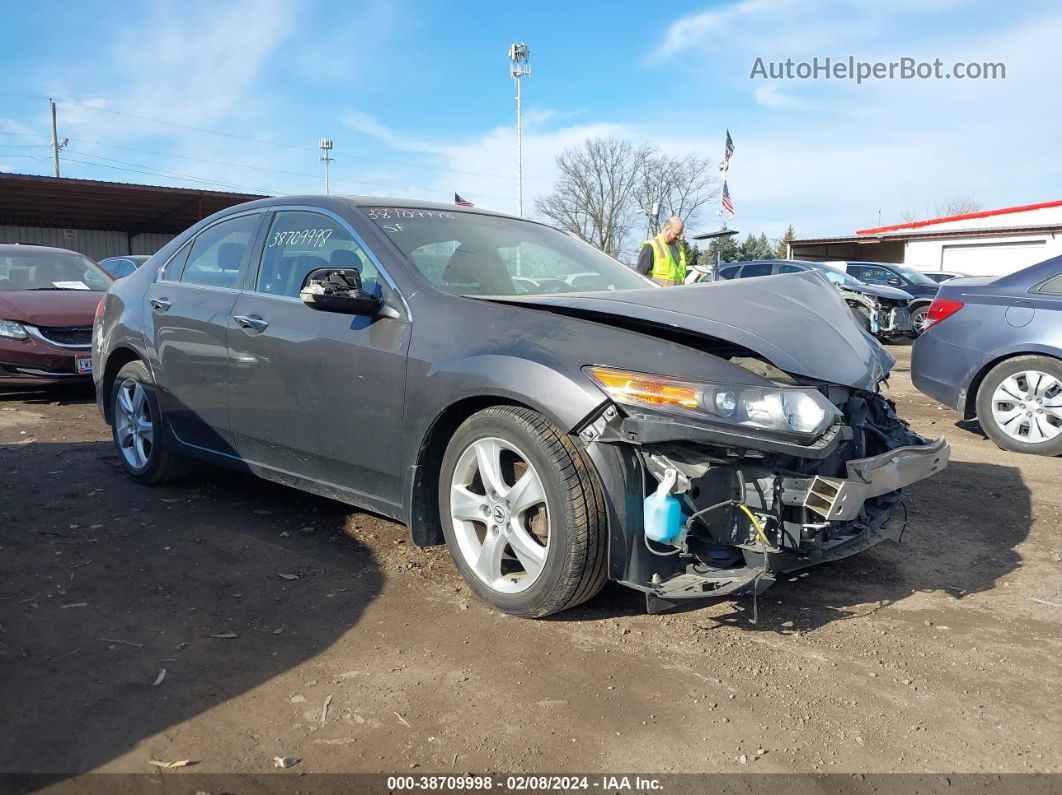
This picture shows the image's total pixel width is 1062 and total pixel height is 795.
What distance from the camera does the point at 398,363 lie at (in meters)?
3.39

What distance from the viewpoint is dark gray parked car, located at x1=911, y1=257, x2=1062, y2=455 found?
5910 millimetres

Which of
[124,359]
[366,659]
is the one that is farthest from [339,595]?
[124,359]

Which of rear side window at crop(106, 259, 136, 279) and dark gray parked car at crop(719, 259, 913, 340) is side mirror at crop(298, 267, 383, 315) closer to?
dark gray parked car at crop(719, 259, 913, 340)

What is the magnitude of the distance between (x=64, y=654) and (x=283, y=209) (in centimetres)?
227

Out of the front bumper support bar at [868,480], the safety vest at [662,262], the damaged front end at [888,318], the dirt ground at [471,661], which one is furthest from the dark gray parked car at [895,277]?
the front bumper support bar at [868,480]

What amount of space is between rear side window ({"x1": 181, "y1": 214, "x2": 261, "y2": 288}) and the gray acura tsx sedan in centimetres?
2

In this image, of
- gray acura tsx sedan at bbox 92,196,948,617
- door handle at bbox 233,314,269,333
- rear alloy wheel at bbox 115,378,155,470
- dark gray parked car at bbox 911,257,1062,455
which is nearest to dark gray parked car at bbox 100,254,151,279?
rear alloy wheel at bbox 115,378,155,470

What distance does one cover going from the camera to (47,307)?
25.2 feet

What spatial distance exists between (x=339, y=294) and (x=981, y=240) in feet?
107

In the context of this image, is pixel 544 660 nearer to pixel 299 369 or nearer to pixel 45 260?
pixel 299 369

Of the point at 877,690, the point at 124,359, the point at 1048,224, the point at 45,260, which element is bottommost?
the point at 877,690

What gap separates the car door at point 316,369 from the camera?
11.4 feet

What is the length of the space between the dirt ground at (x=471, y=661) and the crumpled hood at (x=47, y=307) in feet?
12.6

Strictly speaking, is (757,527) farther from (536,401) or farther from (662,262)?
(662,262)
